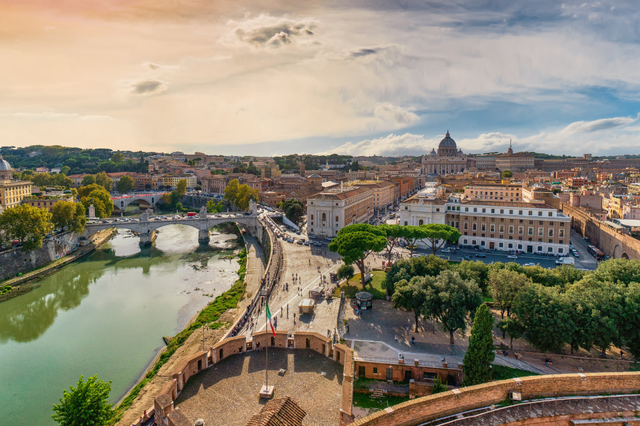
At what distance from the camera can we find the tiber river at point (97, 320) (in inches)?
588

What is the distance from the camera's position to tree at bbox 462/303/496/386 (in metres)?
11.0

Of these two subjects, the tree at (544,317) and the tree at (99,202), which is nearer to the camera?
the tree at (544,317)

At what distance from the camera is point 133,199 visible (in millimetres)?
59844

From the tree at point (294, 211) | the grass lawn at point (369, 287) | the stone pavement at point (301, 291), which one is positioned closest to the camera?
the stone pavement at point (301, 291)

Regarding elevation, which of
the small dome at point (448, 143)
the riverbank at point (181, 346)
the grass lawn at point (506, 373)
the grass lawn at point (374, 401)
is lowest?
the riverbank at point (181, 346)

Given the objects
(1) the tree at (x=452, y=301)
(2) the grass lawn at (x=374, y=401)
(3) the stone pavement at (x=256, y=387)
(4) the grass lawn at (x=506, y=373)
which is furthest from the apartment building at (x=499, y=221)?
(3) the stone pavement at (x=256, y=387)

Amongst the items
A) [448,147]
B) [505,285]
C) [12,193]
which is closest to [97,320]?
[505,285]

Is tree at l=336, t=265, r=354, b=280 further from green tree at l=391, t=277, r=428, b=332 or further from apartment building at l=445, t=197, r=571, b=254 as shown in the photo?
apartment building at l=445, t=197, r=571, b=254

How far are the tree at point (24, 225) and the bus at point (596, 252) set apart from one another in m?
41.8

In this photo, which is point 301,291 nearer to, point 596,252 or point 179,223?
point 596,252

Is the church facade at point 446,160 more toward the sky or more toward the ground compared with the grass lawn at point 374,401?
more toward the sky

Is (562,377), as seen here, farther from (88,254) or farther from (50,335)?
(88,254)

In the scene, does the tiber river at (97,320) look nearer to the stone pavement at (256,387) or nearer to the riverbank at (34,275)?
the riverbank at (34,275)

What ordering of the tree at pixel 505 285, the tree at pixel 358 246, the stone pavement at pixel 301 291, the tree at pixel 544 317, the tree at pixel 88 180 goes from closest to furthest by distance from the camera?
1. the tree at pixel 544 317
2. the tree at pixel 505 285
3. the stone pavement at pixel 301 291
4. the tree at pixel 358 246
5. the tree at pixel 88 180
